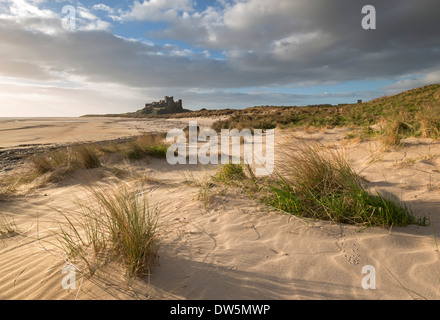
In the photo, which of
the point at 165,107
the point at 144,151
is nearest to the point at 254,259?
the point at 144,151

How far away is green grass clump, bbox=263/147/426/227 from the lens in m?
2.64

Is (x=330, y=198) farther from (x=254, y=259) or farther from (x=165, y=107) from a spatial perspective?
(x=165, y=107)

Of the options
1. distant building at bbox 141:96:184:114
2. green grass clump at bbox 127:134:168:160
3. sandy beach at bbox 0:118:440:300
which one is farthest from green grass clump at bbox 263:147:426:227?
distant building at bbox 141:96:184:114

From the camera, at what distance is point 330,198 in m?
3.01

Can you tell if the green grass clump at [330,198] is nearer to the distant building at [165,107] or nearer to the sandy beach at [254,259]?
the sandy beach at [254,259]

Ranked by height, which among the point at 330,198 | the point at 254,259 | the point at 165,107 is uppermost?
the point at 165,107

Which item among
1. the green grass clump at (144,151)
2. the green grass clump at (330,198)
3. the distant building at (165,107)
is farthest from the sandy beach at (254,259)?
the distant building at (165,107)

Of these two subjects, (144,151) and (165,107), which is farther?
(165,107)

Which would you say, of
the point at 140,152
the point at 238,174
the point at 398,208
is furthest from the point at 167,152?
the point at 398,208

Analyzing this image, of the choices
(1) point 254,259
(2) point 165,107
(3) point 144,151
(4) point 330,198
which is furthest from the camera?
(2) point 165,107

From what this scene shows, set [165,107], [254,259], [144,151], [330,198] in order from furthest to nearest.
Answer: [165,107], [144,151], [330,198], [254,259]

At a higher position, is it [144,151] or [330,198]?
[144,151]

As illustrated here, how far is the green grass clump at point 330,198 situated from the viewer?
264 centimetres

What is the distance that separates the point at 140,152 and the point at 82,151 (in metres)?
1.82
